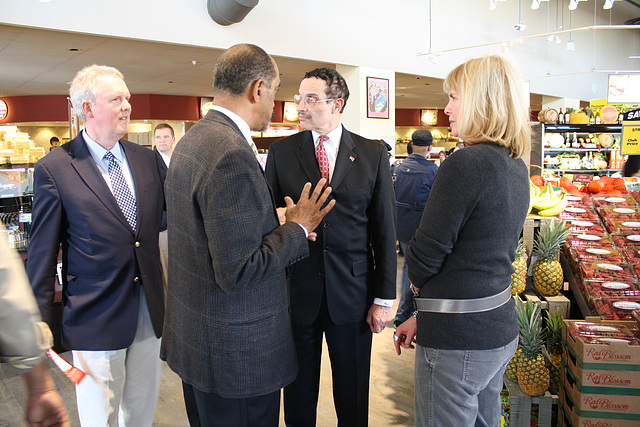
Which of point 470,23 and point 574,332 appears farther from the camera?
point 470,23

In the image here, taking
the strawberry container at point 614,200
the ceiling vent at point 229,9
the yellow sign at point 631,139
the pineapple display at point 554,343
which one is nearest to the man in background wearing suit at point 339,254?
the pineapple display at point 554,343

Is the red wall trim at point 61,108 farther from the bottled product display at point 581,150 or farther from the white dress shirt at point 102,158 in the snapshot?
the white dress shirt at point 102,158

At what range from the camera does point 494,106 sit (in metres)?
1.48

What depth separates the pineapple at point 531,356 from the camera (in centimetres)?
239

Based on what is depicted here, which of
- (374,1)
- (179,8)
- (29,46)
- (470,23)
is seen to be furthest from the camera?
(470,23)

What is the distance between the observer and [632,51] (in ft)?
59.2

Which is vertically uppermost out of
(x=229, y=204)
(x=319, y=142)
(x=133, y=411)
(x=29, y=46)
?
(x=29, y=46)

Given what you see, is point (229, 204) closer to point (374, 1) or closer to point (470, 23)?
point (374, 1)

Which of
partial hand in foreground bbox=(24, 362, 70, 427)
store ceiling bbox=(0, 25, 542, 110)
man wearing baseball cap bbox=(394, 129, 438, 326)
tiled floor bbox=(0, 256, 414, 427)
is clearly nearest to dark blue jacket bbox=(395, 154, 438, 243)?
man wearing baseball cap bbox=(394, 129, 438, 326)

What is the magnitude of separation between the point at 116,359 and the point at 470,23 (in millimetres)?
11230

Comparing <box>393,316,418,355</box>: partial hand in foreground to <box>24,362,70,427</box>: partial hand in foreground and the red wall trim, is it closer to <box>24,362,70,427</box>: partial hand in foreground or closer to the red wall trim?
<box>24,362,70,427</box>: partial hand in foreground

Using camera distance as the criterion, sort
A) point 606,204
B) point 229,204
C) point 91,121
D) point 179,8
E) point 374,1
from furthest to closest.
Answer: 1. point 374,1
2. point 179,8
3. point 606,204
4. point 91,121
5. point 229,204

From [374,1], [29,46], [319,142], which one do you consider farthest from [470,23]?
[319,142]

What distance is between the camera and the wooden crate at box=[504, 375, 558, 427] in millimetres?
2404
